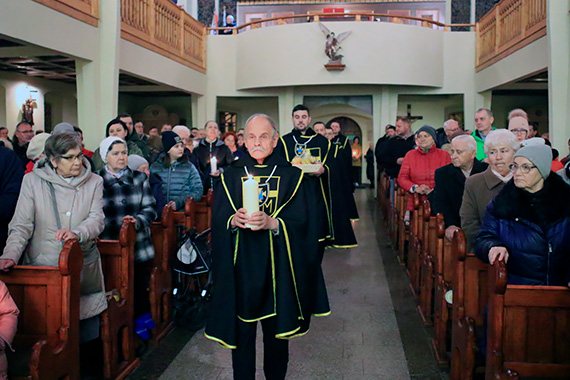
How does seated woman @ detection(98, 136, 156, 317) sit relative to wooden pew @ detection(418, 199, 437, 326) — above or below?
above

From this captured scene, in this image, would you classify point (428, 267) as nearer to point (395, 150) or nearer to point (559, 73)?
point (395, 150)

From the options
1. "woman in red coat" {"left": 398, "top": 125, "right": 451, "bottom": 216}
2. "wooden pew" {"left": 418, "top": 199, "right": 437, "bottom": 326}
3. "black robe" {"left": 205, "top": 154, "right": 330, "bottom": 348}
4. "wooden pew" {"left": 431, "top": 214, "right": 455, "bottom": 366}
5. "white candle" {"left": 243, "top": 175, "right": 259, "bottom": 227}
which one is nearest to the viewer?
"white candle" {"left": 243, "top": 175, "right": 259, "bottom": 227}

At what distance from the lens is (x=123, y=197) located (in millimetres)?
4137

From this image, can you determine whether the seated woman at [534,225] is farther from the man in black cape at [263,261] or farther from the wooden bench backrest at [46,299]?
the wooden bench backrest at [46,299]

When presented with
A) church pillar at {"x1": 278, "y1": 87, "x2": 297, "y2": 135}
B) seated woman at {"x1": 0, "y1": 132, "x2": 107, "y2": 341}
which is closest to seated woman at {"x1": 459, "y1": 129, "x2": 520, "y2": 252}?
seated woman at {"x1": 0, "y1": 132, "x2": 107, "y2": 341}

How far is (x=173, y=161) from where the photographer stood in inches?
216

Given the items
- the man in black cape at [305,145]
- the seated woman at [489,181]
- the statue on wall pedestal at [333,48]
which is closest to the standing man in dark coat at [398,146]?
the man in black cape at [305,145]

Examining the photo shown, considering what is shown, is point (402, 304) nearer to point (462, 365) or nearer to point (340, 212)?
point (340, 212)

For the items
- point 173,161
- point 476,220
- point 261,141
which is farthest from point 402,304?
point 261,141

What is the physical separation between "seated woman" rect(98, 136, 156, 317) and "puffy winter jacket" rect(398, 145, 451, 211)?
10.6 ft

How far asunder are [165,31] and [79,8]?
4.10 metres

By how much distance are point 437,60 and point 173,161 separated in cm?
1091

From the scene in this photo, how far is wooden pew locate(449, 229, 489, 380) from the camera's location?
11.0ft

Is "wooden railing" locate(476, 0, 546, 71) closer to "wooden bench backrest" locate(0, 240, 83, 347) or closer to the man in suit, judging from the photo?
the man in suit
